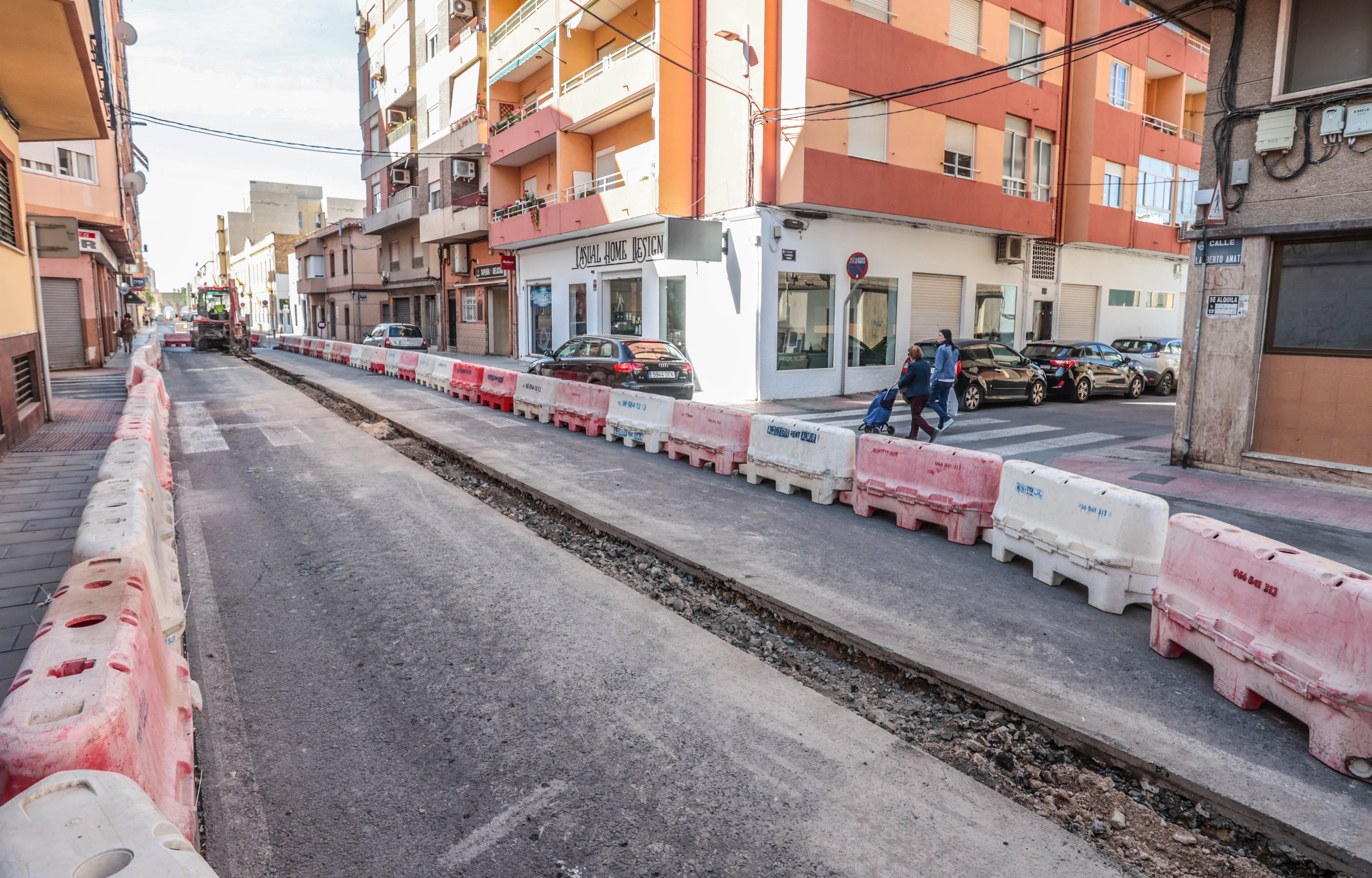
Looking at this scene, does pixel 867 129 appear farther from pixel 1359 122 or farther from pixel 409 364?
pixel 409 364

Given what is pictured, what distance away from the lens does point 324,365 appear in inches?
1120

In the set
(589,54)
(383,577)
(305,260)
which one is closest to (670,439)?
(383,577)

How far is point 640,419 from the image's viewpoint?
37.7 ft

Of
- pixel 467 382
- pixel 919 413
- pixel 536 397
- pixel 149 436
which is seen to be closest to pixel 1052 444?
pixel 919 413

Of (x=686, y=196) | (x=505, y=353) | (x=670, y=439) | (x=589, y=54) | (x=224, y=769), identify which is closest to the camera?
(x=224, y=769)

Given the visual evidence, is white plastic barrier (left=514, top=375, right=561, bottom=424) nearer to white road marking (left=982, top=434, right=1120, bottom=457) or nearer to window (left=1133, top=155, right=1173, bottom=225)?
white road marking (left=982, top=434, right=1120, bottom=457)

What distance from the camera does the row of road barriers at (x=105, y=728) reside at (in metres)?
1.81

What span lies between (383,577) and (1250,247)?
1057cm

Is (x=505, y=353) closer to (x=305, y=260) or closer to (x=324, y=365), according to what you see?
(x=324, y=365)

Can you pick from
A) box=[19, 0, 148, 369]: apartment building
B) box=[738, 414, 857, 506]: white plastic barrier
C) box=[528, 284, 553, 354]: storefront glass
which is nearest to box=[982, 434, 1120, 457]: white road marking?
box=[738, 414, 857, 506]: white plastic barrier

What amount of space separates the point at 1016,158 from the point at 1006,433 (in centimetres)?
1174

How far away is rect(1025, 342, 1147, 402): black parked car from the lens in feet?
63.3

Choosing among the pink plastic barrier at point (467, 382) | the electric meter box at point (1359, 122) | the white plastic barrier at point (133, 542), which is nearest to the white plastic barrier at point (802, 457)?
the white plastic barrier at point (133, 542)

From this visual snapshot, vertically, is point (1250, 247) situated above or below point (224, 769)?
above
